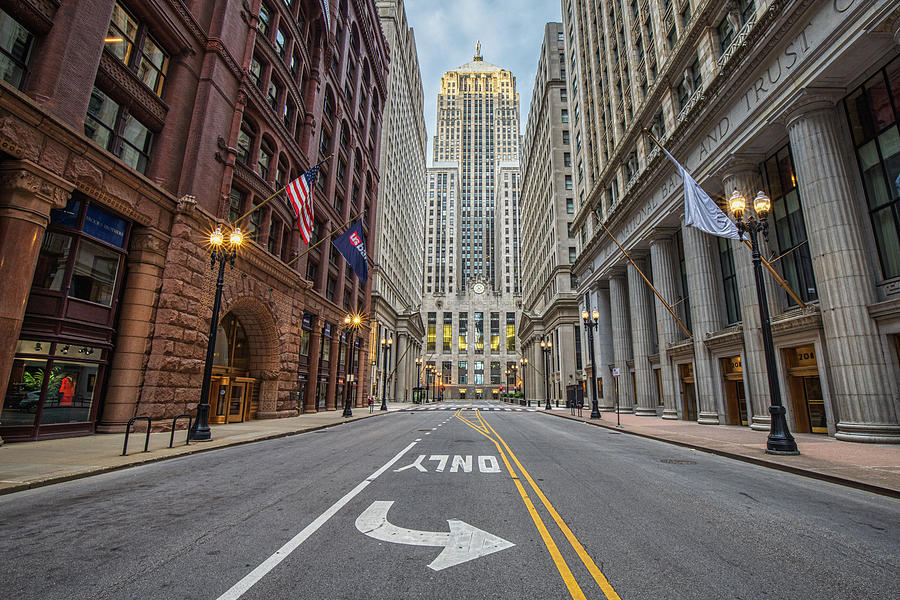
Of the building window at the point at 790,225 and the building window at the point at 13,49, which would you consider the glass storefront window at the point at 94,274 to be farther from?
the building window at the point at 790,225

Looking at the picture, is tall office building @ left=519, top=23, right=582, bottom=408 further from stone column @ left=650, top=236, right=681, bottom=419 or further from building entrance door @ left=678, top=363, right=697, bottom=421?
building entrance door @ left=678, top=363, right=697, bottom=421

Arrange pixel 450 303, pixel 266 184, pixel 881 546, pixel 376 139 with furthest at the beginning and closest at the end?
pixel 450 303 < pixel 376 139 < pixel 266 184 < pixel 881 546

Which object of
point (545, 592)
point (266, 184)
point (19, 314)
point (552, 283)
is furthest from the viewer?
point (552, 283)

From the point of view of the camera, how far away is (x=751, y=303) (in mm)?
19156

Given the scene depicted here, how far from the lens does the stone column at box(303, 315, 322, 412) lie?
105 ft

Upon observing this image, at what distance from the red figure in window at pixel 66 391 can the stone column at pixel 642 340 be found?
32.0 m

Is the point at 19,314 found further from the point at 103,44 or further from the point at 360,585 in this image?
the point at 360,585

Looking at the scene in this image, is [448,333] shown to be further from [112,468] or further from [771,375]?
[112,468]

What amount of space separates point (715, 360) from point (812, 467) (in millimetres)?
14809

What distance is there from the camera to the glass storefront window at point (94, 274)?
45.6ft

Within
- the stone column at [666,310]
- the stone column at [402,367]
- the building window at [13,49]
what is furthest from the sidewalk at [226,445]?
the stone column at [402,367]

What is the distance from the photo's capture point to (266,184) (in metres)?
24.4

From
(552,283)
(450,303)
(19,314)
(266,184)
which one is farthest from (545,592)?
(450,303)

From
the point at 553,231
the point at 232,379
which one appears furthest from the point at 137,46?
the point at 553,231
